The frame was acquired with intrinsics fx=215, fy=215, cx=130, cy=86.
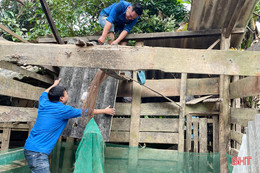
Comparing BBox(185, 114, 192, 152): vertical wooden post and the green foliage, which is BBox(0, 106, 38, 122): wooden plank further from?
BBox(185, 114, 192, 152): vertical wooden post

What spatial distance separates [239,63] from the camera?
200cm

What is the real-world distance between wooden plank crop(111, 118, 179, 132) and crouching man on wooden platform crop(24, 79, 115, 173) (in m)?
1.18

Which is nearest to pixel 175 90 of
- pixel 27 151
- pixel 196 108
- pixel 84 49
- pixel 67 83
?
pixel 196 108

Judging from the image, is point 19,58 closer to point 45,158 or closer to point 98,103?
point 45,158

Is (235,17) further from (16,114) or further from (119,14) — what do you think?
(16,114)

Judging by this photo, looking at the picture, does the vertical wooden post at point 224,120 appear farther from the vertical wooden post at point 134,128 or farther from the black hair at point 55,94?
the black hair at point 55,94

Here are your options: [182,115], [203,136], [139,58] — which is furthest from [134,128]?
[139,58]

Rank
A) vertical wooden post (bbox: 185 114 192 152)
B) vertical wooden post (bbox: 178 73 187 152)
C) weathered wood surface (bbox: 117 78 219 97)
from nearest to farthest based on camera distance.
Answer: vertical wooden post (bbox: 178 73 187 152) < vertical wooden post (bbox: 185 114 192 152) < weathered wood surface (bbox: 117 78 219 97)

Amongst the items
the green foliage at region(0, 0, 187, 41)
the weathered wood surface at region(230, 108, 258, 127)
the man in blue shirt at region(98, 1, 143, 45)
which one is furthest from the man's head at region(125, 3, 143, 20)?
the weathered wood surface at region(230, 108, 258, 127)

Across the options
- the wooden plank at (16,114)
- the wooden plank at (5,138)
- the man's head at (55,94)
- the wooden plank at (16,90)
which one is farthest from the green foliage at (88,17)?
the wooden plank at (5,138)

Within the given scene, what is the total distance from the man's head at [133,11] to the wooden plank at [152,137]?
7.15ft

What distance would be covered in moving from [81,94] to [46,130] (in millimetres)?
1163

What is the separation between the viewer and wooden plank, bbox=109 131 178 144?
13.2ft

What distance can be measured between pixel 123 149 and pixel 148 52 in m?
2.37
